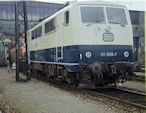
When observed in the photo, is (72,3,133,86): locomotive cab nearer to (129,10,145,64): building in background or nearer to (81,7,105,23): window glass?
(81,7,105,23): window glass

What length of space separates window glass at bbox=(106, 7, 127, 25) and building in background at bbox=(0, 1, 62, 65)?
78.2 ft

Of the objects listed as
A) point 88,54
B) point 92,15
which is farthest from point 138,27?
point 88,54

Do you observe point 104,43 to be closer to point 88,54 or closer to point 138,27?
point 88,54

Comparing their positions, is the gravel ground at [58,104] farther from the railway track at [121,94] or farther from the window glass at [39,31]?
the window glass at [39,31]

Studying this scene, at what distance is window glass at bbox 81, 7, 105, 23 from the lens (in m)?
8.88

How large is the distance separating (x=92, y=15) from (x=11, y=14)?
89.2 ft

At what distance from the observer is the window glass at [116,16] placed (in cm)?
919

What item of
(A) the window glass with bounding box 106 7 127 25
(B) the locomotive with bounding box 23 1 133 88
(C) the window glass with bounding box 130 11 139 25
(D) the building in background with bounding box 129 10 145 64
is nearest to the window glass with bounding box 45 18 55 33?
(B) the locomotive with bounding box 23 1 133 88

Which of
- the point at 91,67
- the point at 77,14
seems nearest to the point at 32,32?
the point at 77,14

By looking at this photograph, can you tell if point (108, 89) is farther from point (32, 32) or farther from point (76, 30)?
point (32, 32)

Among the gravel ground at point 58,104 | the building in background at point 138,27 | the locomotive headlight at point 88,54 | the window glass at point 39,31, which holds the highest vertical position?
the building in background at point 138,27

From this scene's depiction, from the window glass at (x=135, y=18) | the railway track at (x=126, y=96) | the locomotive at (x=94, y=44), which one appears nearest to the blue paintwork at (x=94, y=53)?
the locomotive at (x=94, y=44)

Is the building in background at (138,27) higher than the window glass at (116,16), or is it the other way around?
the building in background at (138,27)

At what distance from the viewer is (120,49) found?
8.97 meters
